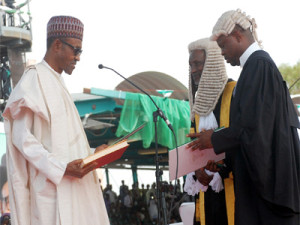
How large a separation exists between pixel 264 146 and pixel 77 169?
1.25 m

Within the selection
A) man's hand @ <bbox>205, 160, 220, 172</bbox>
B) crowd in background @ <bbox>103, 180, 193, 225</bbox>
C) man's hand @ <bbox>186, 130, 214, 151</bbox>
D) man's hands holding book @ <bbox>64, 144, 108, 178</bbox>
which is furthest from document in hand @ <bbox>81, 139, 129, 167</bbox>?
crowd in background @ <bbox>103, 180, 193, 225</bbox>

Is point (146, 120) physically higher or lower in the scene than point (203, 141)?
lower

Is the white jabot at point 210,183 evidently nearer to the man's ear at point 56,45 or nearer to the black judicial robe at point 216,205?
the black judicial robe at point 216,205

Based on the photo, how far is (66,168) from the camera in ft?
13.6

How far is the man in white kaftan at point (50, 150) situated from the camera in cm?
414

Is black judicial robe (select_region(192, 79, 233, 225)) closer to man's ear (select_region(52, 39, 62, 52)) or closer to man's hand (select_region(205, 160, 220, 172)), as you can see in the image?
man's hand (select_region(205, 160, 220, 172))

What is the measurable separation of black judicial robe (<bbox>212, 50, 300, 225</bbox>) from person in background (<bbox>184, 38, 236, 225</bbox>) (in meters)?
0.81

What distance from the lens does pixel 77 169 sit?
4.11m

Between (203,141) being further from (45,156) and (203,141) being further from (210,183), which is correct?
(45,156)

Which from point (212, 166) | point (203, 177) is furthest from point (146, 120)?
point (212, 166)

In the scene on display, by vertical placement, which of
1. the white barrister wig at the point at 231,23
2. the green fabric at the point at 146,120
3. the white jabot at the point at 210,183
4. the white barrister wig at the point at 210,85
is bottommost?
the green fabric at the point at 146,120

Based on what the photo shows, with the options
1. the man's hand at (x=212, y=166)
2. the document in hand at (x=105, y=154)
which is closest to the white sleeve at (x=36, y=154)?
the document in hand at (x=105, y=154)

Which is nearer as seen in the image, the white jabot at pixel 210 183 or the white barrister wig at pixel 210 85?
the white jabot at pixel 210 183

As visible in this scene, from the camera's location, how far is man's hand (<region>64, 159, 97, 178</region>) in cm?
411
